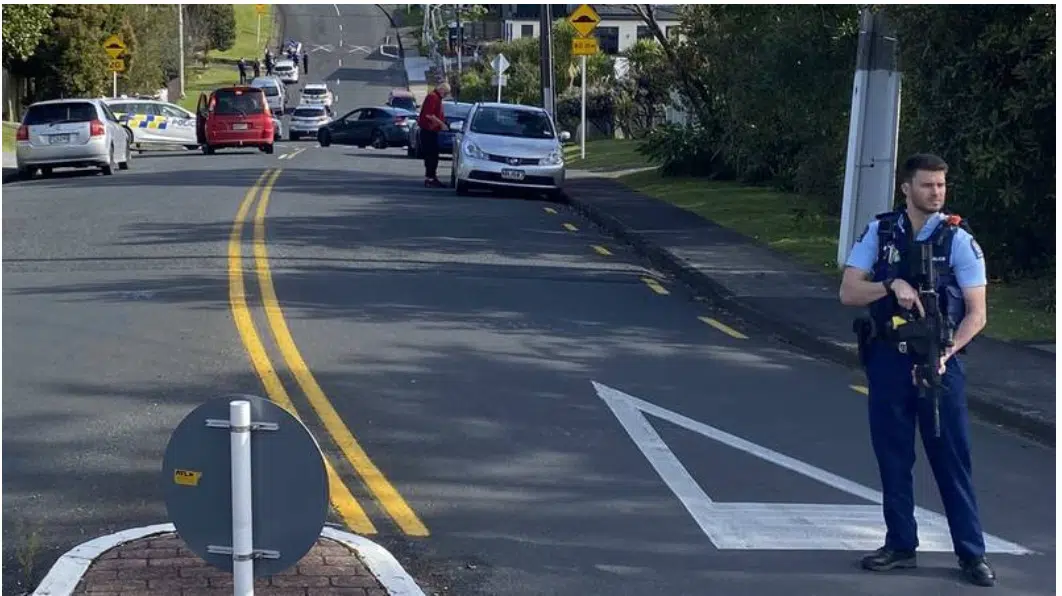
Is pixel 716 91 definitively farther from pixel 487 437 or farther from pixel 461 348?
pixel 487 437

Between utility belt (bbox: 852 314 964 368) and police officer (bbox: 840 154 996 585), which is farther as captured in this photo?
police officer (bbox: 840 154 996 585)

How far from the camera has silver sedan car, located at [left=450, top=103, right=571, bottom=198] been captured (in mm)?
25484

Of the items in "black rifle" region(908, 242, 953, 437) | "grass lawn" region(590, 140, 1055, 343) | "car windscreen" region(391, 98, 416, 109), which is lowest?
"car windscreen" region(391, 98, 416, 109)

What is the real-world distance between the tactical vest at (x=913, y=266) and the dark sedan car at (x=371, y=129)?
131ft

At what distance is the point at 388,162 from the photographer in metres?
37.1

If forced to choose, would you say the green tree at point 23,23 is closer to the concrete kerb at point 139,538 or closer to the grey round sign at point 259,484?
the concrete kerb at point 139,538

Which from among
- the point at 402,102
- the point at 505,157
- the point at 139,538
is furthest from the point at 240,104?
the point at 139,538

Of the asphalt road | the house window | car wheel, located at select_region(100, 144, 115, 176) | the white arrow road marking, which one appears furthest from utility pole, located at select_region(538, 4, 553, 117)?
the house window

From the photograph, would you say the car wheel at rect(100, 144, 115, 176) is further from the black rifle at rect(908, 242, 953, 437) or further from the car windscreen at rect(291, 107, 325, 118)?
the black rifle at rect(908, 242, 953, 437)

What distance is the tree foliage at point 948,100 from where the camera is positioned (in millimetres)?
14453

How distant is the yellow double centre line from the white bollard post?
3.13 ft

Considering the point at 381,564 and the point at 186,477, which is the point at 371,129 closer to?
the point at 381,564

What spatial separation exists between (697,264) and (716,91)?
490 inches

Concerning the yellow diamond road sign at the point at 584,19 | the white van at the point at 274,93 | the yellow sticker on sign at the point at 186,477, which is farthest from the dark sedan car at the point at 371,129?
the yellow sticker on sign at the point at 186,477
